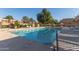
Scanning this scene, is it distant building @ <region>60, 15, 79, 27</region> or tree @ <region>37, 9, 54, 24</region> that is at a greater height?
tree @ <region>37, 9, 54, 24</region>

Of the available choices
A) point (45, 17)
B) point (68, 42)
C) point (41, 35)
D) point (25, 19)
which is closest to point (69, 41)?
point (68, 42)

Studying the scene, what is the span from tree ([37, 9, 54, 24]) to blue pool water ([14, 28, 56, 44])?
173 mm

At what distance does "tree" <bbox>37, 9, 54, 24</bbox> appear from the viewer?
5184mm

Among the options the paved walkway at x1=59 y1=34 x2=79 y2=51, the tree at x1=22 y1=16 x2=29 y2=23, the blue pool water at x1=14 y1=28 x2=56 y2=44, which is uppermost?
the tree at x1=22 y1=16 x2=29 y2=23

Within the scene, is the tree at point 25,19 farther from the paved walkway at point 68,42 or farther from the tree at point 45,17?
the paved walkway at point 68,42

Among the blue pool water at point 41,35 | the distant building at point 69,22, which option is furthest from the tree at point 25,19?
the distant building at point 69,22

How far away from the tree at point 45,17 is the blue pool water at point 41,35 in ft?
0.57

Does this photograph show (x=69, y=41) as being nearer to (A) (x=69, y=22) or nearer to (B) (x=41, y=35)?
(A) (x=69, y=22)

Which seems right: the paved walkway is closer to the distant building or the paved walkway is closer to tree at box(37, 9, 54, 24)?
the distant building

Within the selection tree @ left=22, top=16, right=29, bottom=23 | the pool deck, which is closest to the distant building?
the pool deck

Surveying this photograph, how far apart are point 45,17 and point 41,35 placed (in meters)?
0.36

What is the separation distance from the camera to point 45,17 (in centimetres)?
531
